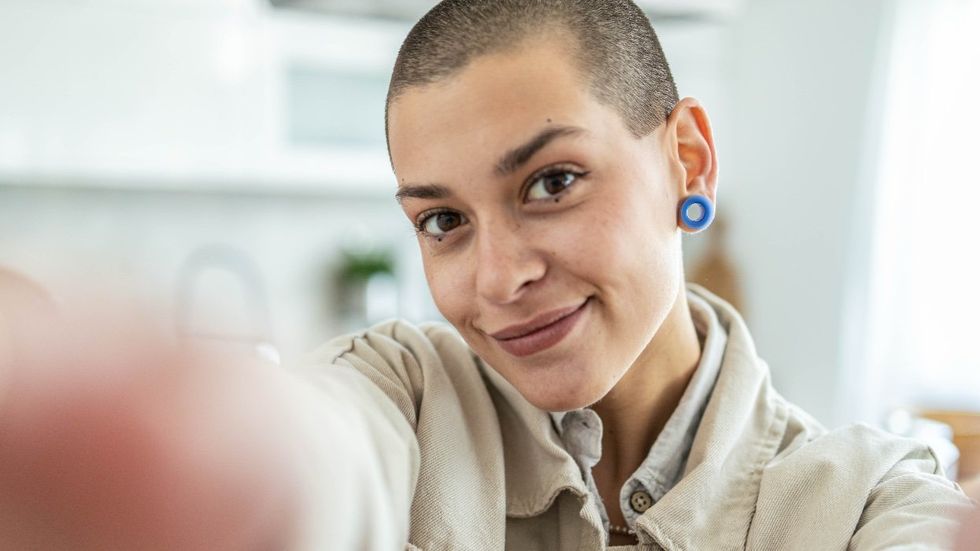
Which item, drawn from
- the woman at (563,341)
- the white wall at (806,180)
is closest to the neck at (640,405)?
the woman at (563,341)

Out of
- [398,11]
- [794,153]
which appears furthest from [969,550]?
[794,153]

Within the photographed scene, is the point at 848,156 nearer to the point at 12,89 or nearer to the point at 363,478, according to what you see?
the point at 12,89

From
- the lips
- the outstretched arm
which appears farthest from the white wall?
the outstretched arm

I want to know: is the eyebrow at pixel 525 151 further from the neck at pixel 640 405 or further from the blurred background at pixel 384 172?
the blurred background at pixel 384 172

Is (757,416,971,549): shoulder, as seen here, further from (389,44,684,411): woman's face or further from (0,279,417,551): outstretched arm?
(0,279,417,551): outstretched arm

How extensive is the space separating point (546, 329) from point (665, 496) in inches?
6.4

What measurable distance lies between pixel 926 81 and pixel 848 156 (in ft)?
1.07

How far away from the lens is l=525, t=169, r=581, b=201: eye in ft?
2.12

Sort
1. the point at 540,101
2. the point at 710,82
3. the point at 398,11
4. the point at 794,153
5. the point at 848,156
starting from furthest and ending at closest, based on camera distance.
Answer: the point at 710,82
the point at 794,153
the point at 848,156
the point at 398,11
the point at 540,101

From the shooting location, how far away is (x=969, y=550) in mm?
437

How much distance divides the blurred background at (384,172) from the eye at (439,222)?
1.54 metres

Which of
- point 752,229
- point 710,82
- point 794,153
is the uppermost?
point 710,82

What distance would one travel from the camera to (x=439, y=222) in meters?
0.70

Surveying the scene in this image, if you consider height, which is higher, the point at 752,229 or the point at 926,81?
the point at 926,81
